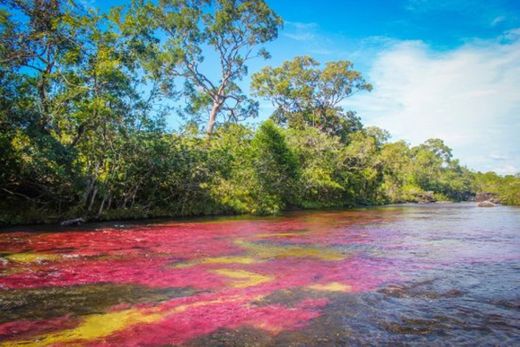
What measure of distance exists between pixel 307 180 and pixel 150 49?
19742 mm

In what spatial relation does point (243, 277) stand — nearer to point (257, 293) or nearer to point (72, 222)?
point (257, 293)

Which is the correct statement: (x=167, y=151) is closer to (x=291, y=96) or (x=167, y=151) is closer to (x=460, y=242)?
(x=460, y=242)

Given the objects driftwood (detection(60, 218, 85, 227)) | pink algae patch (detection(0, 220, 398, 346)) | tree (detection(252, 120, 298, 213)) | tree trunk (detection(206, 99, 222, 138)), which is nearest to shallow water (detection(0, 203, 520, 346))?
pink algae patch (detection(0, 220, 398, 346))

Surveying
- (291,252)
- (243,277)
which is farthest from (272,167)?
(243,277)

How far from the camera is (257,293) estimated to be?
236 inches

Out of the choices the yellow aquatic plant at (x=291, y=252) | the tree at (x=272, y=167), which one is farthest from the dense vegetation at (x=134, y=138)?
the yellow aquatic plant at (x=291, y=252)

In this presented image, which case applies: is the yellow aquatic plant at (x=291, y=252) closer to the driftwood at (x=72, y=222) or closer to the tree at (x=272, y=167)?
the driftwood at (x=72, y=222)

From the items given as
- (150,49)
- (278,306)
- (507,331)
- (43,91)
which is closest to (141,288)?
(278,306)

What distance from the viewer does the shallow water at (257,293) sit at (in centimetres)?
424

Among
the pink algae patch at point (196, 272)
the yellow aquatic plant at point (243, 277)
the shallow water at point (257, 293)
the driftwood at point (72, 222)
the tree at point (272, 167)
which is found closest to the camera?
the shallow water at point (257, 293)

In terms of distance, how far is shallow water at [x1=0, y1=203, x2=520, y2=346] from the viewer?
4238 mm

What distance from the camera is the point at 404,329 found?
4.36m

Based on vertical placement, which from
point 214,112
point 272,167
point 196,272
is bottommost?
point 196,272

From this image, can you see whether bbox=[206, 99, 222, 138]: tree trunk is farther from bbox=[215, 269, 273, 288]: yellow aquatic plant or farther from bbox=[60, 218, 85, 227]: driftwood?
bbox=[215, 269, 273, 288]: yellow aquatic plant
